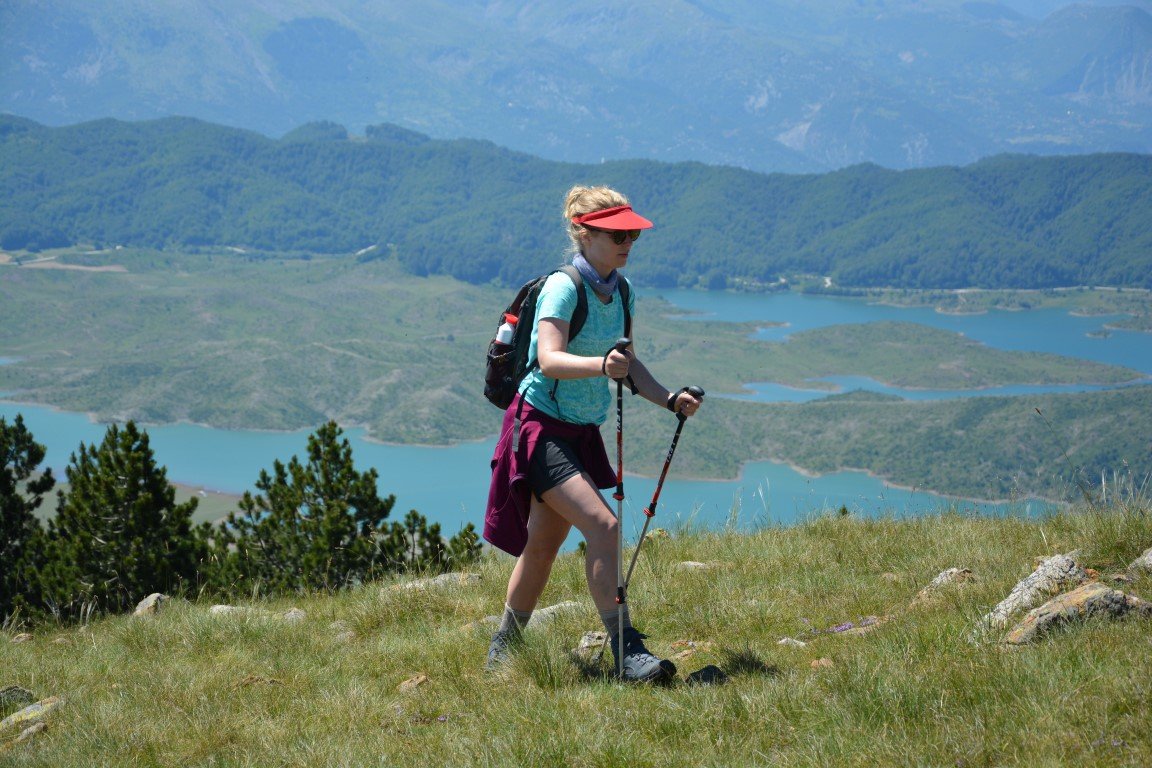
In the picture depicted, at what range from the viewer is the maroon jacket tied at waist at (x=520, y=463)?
4.46m

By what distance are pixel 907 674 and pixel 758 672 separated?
2.23 feet

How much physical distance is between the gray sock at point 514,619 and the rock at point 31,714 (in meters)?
1.85

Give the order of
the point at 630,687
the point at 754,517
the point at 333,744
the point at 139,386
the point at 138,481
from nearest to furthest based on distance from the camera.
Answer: the point at 333,744
the point at 630,687
the point at 754,517
the point at 138,481
the point at 139,386

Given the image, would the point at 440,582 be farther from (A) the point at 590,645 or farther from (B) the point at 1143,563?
(B) the point at 1143,563

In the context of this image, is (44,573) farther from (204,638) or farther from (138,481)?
(204,638)

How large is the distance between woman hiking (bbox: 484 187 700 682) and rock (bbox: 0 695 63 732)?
5.87 feet

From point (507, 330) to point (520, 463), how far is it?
0.56 meters

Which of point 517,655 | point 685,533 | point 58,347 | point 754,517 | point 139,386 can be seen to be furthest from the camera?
point 58,347

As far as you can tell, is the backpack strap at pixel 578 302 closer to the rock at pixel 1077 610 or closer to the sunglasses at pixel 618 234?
the sunglasses at pixel 618 234

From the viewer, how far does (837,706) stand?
3.56 metres

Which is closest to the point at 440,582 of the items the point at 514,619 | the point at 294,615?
the point at 294,615

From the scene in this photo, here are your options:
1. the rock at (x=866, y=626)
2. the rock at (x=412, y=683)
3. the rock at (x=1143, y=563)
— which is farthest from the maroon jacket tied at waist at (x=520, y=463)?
the rock at (x=1143, y=563)

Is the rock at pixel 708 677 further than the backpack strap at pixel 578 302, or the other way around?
the backpack strap at pixel 578 302

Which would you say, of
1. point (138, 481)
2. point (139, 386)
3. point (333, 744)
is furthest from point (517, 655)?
point (139, 386)
